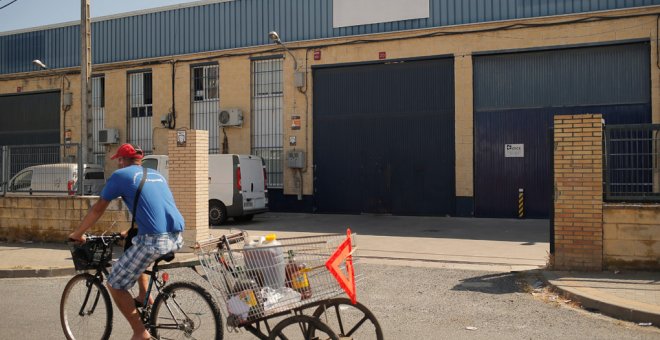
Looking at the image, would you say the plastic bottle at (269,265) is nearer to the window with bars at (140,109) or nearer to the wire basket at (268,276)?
the wire basket at (268,276)

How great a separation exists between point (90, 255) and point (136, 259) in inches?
26.7

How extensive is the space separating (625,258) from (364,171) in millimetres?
11450

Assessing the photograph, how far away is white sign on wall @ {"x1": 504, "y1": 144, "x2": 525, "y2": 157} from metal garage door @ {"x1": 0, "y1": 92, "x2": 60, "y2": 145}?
1791 centimetres

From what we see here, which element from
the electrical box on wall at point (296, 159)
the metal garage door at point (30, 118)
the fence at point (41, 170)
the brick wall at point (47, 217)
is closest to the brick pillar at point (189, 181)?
the brick wall at point (47, 217)

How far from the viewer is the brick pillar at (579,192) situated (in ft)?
28.7

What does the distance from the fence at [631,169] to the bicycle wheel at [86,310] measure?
719 centimetres

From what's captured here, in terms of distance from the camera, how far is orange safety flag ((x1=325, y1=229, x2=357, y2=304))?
4.20 metres

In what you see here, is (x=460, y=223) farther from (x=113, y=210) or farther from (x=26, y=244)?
(x=26, y=244)

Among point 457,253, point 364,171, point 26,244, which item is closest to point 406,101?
point 364,171

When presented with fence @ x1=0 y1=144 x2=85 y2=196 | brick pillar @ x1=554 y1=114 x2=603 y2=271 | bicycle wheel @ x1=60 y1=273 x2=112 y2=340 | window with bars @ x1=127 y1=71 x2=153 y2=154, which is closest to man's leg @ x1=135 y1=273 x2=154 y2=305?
bicycle wheel @ x1=60 y1=273 x2=112 y2=340

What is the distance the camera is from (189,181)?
37.2 feet

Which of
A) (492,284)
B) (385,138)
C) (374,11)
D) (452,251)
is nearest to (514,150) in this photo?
(385,138)

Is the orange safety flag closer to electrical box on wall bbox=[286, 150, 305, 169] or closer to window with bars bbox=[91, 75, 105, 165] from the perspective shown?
electrical box on wall bbox=[286, 150, 305, 169]

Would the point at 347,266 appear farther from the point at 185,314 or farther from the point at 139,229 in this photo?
the point at 139,229
